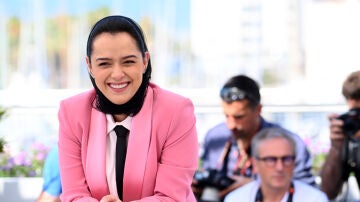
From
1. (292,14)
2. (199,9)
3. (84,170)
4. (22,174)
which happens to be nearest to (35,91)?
(22,174)

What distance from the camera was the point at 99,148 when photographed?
132 centimetres

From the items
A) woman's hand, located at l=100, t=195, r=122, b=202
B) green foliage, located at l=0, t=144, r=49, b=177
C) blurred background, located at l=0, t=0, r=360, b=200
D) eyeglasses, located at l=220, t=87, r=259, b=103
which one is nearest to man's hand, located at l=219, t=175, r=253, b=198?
eyeglasses, located at l=220, t=87, r=259, b=103

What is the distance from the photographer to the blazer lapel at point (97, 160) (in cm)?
130

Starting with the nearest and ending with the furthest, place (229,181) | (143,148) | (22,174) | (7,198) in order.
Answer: (143,148) → (229,181) → (7,198) → (22,174)

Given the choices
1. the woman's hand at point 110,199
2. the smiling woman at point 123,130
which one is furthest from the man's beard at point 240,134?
the woman's hand at point 110,199

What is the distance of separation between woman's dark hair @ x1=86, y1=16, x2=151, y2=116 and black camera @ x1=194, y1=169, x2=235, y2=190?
5.57 feet

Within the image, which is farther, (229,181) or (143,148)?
(229,181)

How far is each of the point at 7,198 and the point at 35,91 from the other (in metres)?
1.11

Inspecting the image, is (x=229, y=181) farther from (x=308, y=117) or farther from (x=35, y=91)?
(x=35, y=91)

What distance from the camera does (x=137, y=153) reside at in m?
1.29

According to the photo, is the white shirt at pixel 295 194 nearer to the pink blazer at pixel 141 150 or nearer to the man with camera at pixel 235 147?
the man with camera at pixel 235 147

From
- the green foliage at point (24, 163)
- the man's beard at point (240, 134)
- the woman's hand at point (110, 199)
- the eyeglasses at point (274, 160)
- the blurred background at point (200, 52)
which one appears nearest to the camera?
the woman's hand at point (110, 199)

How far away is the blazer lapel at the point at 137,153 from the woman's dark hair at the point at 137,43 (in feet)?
0.06

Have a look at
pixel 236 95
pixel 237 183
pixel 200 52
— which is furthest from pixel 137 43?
pixel 200 52
